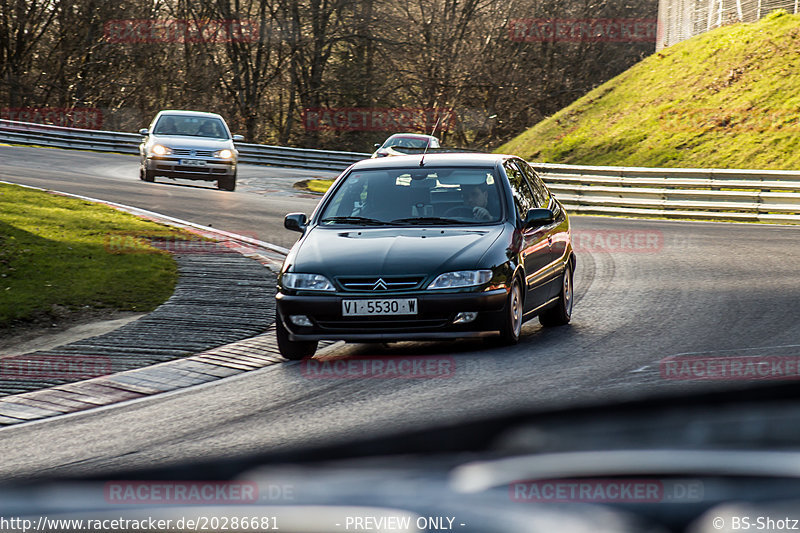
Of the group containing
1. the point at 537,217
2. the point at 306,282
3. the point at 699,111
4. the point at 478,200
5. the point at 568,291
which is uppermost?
the point at 699,111

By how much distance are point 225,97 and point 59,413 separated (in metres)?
43.3

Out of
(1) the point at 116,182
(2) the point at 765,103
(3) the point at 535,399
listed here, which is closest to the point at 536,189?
(3) the point at 535,399

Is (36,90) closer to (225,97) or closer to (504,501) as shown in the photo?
(225,97)

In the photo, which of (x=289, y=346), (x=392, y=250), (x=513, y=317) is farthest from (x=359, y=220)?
(x=513, y=317)

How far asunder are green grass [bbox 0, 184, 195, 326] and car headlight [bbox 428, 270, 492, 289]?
3684 mm

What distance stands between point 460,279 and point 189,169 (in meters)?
17.4

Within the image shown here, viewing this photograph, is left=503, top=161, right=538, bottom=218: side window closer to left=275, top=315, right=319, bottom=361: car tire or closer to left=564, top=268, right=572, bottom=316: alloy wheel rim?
left=564, top=268, right=572, bottom=316: alloy wheel rim

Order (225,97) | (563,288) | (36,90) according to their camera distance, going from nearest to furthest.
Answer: (563,288), (36,90), (225,97)

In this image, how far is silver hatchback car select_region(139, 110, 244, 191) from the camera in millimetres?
24547

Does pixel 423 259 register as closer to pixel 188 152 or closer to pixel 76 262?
pixel 76 262

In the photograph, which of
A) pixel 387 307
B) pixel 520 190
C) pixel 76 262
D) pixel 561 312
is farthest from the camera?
pixel 76 262

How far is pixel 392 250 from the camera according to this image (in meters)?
8.33

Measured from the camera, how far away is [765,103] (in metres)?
30.5

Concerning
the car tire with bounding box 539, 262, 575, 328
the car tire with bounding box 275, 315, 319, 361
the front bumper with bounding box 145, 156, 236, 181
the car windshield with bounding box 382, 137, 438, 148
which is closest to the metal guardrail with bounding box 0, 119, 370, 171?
the car windshield with bounding box 382, 137, 438, 148
